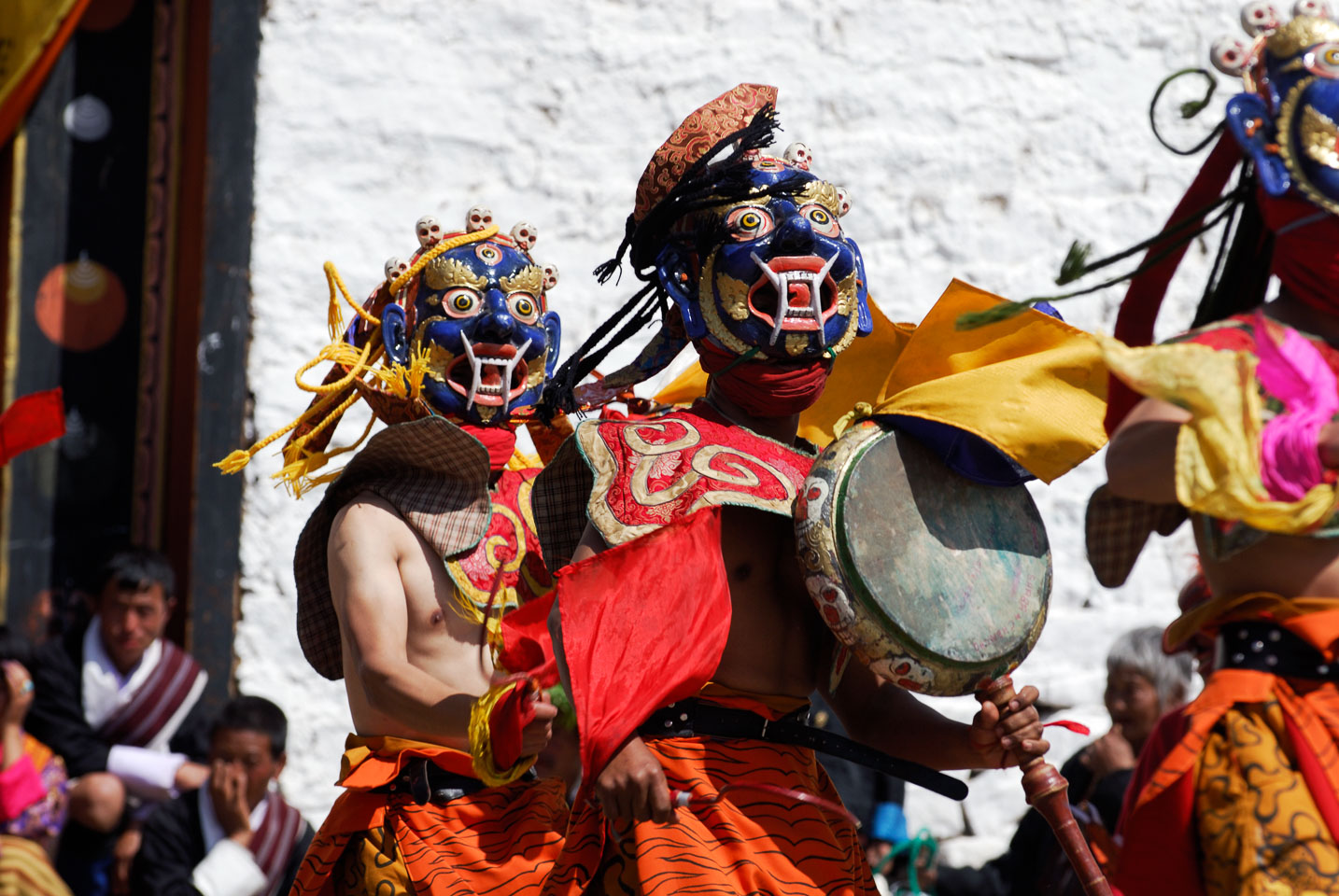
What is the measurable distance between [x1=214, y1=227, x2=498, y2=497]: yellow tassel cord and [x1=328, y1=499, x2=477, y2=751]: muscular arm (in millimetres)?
282

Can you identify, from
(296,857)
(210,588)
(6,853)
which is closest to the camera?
(6,853)

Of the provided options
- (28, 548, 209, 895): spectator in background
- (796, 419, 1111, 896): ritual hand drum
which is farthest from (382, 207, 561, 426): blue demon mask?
(28, 548, 209, 895): spectator in background

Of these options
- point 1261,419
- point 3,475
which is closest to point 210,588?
point 3,475

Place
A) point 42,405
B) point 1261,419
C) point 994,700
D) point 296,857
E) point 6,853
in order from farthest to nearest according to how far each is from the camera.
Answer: point 296,857 < point 42,405 < point 6,853 < point 994,700 < point 1261,419

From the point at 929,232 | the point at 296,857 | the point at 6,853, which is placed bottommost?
the point at 296,857

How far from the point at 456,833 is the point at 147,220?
3260 millimetres

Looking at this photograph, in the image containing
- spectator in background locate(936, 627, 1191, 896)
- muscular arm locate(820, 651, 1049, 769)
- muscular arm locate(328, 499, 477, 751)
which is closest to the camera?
muscular arm locate(820, 651, 1049, 769)

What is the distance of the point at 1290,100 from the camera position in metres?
2.52

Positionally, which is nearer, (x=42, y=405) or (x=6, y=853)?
(x=6, y=853)

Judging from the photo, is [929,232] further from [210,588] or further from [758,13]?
[210,588]

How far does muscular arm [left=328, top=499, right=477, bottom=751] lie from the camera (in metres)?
3.44

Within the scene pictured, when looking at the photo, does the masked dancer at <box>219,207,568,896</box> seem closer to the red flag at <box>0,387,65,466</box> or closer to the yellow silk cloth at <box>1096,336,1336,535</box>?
the red flag at <box>0,387,65,466</box>

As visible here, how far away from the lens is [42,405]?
381 cm

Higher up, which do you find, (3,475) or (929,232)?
(929,232)
